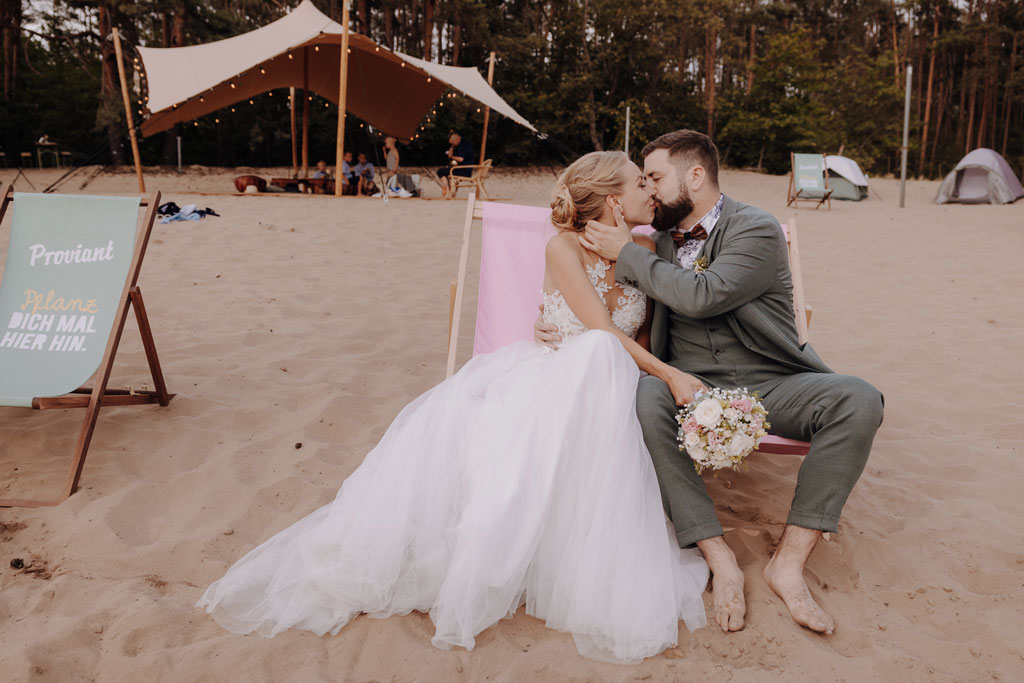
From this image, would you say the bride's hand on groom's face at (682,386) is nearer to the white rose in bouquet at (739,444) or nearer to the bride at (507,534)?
the bride at (507,534)

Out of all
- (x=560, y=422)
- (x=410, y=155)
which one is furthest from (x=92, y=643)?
(x=410, y=155)

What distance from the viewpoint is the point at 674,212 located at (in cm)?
266

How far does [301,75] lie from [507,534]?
13031 millimetres

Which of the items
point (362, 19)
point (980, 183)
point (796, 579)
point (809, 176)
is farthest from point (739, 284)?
point (362, 19)

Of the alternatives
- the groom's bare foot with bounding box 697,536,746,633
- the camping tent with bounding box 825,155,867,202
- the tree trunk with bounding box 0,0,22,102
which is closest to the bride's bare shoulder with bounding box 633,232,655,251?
the groom's bare foot with bounding box 697,536,746,633

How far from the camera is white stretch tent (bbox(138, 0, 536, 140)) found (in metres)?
10.4

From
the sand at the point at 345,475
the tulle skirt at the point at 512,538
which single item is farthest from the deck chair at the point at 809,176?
the tulle skirt at the point at 512,538

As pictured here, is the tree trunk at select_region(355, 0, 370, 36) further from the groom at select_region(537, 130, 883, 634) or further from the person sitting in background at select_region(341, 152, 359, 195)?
the groom at select_region(537, 130, 883, 634)

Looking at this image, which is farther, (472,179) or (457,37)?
(457,37)

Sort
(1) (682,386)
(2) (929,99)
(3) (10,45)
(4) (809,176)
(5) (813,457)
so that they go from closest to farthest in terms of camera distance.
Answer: (5) (813,457)
(1) (682,386)
(4) (809,176)
(3) (10,45)
(2) (929,99)

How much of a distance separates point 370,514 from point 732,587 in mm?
1016

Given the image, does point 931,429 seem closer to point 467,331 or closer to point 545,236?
point 545,236

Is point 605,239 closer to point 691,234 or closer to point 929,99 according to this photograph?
point 691,234

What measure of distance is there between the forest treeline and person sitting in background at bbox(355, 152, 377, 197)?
3.89m
